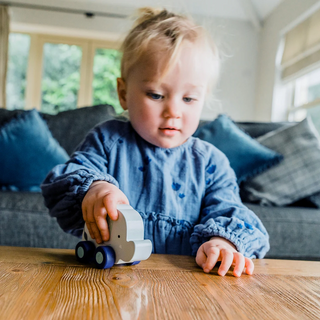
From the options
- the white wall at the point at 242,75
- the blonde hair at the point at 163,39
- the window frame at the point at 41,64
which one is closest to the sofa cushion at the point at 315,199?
the blonde hair at the point at 163,39

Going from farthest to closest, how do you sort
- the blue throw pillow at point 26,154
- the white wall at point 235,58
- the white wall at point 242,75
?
the white wall at point 242,75, the white wall at point 235,58, the blue throw pillow at point 26,154

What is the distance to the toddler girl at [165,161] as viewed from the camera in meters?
0.72

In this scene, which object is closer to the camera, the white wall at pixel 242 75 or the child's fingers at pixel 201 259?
the child's fingers at pixel 201 259

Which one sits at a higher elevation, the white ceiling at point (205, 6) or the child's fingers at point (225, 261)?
the white ceiling at point (205, 6)

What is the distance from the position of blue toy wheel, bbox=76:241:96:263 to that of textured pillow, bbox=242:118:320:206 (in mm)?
1558

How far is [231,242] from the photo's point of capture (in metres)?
0.68

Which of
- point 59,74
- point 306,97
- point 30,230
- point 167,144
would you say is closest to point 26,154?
point 30,230

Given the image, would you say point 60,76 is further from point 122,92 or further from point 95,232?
point 95,232

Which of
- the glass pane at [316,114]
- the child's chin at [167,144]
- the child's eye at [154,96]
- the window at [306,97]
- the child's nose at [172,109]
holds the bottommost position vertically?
the child's chin at [167,144]

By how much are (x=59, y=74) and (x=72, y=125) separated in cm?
425

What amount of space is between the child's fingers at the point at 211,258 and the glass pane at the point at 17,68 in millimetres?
6126

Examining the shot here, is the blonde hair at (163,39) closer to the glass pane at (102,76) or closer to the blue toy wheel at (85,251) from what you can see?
the blue toy wheel at (85,251)

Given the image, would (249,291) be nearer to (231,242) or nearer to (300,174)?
(231,242)

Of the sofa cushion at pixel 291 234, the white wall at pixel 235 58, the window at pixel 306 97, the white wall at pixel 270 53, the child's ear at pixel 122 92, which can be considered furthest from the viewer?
the white wall at pixel 235 58
